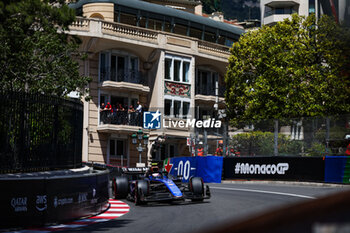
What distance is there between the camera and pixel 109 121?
36.8 meters

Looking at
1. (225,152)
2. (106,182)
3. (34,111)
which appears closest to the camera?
(34,111)

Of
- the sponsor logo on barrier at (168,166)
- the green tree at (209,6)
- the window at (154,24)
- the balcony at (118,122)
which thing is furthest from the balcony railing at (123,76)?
the green tree at (209,6)

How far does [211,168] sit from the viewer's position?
90.2 feet

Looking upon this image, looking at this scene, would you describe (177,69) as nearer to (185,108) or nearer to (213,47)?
(185,108)

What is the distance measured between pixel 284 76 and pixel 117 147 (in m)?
12.7

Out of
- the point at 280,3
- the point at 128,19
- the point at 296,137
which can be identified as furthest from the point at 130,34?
the point at 280,3

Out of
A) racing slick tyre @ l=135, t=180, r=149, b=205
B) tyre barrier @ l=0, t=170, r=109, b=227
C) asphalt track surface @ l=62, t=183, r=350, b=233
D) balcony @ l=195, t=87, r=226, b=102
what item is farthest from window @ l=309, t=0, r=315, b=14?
tyre barrier @ l=0, t=170, r=109, b=227

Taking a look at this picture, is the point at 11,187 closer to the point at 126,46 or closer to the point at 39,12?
the point at 39,12

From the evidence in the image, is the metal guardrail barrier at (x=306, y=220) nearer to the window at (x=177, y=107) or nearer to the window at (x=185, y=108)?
the window at (x=177, y=107)

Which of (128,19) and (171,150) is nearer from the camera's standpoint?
(128,19)

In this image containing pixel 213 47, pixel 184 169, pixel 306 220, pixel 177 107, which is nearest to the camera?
pixel 306 220

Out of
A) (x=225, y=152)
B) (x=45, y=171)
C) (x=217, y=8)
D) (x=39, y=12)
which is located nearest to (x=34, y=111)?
(x=45, y=171)

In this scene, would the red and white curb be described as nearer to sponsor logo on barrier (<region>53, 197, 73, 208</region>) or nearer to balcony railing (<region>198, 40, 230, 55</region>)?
sponsor logo on barrier (<region>53, 197, 73, 208</region>)

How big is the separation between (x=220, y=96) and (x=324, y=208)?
44.3 metres
